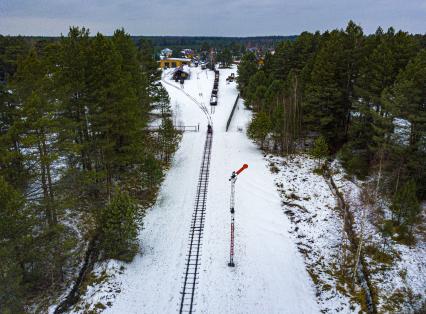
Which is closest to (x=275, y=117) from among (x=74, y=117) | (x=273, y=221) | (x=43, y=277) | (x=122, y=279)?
(x=273, y=221)

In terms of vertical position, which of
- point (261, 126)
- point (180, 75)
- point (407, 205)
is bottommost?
point (407, 205)

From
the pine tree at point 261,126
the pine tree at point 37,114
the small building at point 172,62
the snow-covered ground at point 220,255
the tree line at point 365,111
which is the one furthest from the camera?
the small building at point 172,62

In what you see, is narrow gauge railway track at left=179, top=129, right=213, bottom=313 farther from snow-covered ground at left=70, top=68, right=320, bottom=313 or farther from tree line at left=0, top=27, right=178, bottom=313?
tree line at left=0, top=27, right=178, bottom=313

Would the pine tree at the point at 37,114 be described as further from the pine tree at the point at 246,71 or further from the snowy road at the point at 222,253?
the pine tree at the point at 246,71

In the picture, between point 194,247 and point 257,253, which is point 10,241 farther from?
point 257,253

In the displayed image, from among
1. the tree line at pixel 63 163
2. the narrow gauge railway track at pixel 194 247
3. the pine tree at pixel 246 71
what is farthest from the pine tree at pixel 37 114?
the pine tree at pixel 246 71

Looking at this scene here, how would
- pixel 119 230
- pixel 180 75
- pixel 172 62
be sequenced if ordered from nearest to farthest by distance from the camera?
pixel 119 230, pixel 180 75, pixel 172 62

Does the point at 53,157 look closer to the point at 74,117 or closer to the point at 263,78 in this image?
the point at 74,117

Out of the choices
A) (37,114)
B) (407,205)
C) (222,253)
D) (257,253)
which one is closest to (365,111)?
(407,205)
